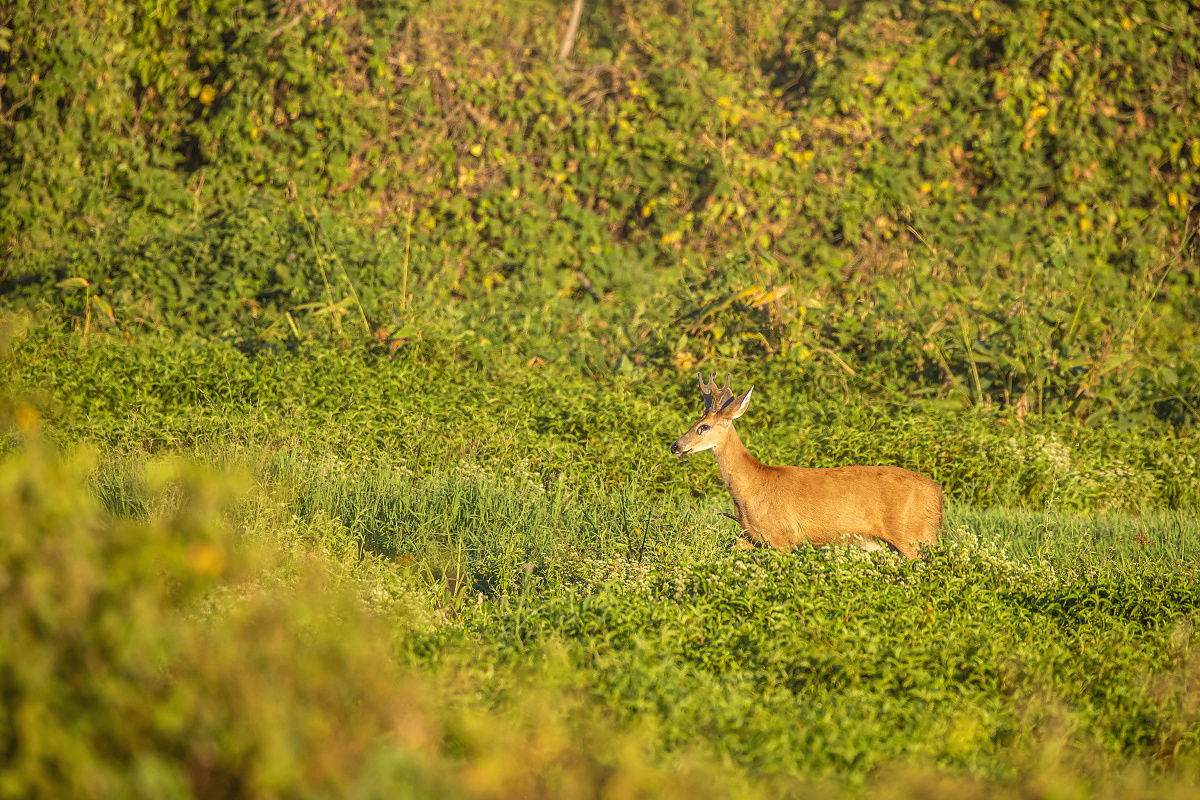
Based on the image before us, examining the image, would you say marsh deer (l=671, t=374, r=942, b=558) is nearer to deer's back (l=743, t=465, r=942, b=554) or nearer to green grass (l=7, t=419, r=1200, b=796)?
deer's back (l=743, t=465, r=942, b=554)

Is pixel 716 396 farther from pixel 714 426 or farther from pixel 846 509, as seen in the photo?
pixel 846 509

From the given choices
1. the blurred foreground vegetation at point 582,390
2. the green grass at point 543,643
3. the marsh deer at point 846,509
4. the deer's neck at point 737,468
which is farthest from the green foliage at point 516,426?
the marsh deer at point 846,509

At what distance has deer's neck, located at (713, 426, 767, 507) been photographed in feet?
21.2

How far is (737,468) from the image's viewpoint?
6.55m

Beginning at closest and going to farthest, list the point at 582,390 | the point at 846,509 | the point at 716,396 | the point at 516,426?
the point at 846,509 < the point at 716,396 < the point at 516,426 < the point at 582,390

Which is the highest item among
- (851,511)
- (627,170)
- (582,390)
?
(851,511)

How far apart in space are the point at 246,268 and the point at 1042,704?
764 centimetres

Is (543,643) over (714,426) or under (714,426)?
over

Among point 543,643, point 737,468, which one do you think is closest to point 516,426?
point 737,468

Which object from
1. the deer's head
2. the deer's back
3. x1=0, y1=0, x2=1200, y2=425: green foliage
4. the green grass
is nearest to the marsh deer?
the deer's back

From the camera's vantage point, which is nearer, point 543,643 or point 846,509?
point 543,643

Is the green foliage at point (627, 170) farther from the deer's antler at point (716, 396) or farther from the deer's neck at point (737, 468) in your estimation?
the deer's neck at point (737, 468)

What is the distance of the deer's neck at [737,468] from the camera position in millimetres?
6477

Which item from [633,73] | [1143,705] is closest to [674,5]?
[633,73]
